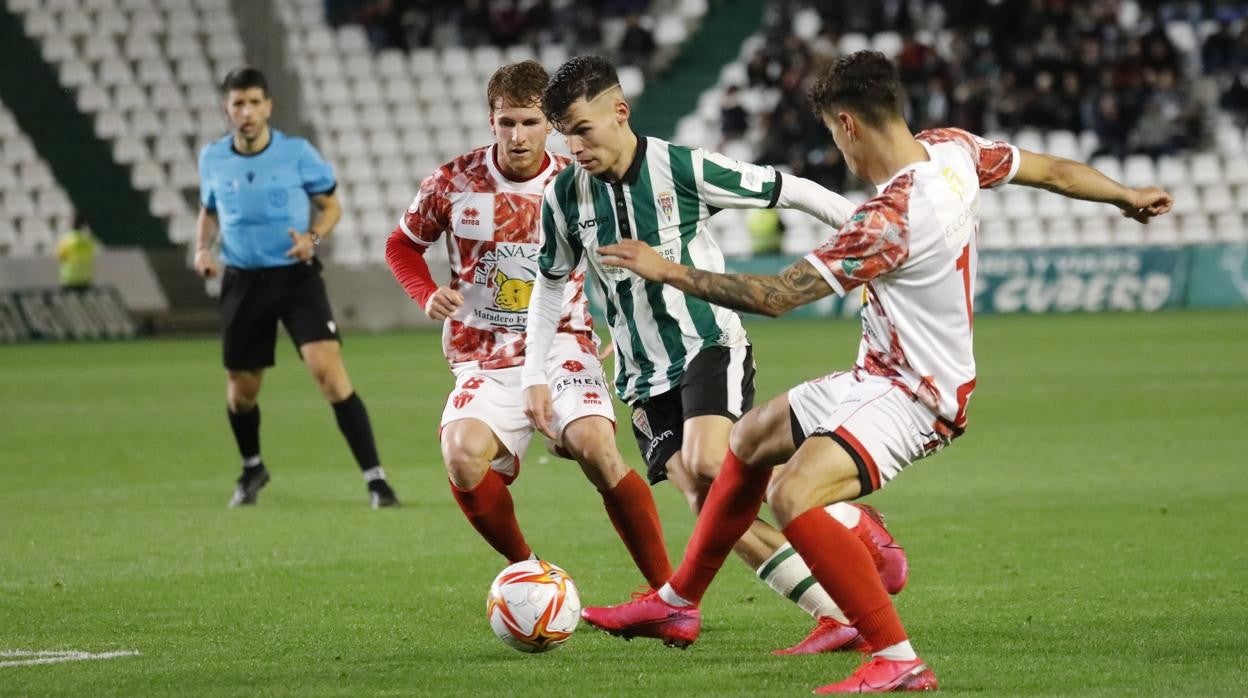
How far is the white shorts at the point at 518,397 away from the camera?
6.56m

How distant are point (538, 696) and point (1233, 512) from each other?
200 inches

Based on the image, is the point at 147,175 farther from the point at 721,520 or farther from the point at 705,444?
the point at 721,520

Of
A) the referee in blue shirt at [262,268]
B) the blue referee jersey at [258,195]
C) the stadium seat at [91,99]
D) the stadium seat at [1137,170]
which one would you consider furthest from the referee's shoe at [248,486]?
the stadium seat at [91,99]

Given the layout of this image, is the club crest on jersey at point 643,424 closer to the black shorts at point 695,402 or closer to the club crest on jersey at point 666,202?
the black shorts at point 695,402

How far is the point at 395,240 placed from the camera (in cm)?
724

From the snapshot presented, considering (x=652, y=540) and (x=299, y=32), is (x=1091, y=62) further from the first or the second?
(x=652, y=540)

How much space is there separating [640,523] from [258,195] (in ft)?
15.1

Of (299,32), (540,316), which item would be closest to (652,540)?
(540,316)

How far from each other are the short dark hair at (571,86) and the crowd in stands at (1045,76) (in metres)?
21.9

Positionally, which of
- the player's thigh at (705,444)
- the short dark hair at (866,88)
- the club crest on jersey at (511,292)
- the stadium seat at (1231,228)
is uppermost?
the short dark hair at (866,88)

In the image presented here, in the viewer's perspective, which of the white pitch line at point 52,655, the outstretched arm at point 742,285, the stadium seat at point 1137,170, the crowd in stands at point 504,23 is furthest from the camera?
the crowd in stands at point 504,23

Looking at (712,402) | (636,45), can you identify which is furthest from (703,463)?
(636,45)

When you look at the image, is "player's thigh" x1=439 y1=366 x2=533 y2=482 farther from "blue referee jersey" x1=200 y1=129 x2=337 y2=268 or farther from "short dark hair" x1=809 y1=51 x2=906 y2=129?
"blue referee jersey" x1=200 y1=129 x2=337 y2=268

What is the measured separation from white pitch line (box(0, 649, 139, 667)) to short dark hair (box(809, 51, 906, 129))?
2.79 metres
